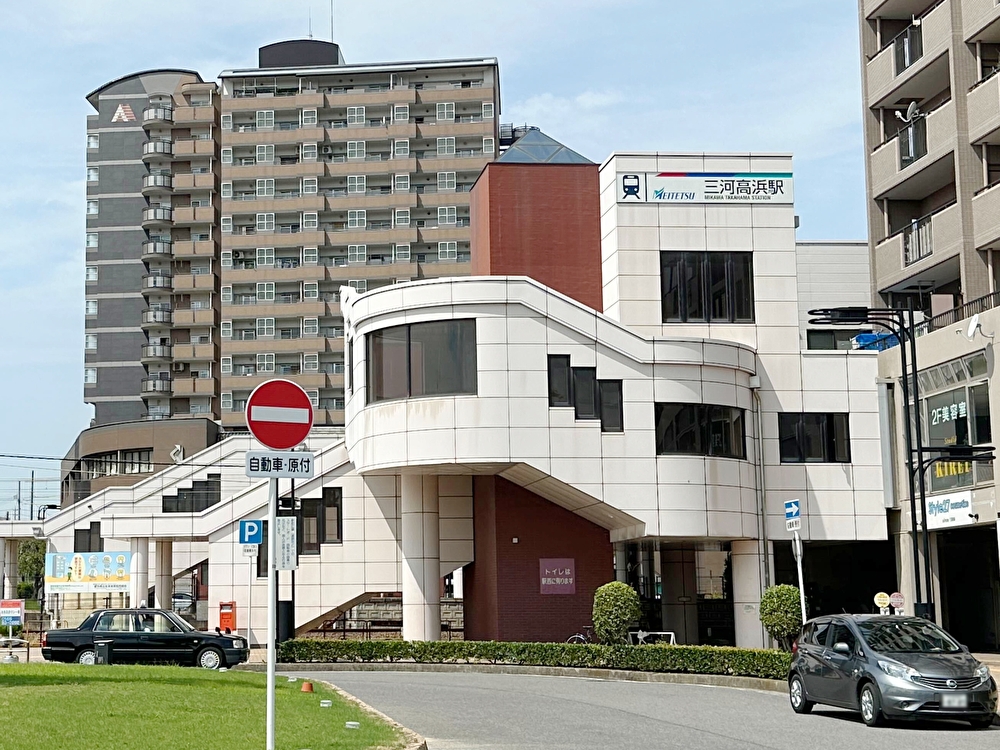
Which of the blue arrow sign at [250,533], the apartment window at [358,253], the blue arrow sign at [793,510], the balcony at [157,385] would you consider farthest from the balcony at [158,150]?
the blue arrow sign at [793,510]

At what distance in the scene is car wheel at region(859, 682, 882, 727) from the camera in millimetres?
19344

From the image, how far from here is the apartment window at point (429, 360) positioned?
34688 mm

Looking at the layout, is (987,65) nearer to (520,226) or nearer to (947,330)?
(947,330)

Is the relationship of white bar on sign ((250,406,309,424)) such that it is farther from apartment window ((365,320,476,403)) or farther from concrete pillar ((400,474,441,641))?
concrete pillar ((400,474,441,641))

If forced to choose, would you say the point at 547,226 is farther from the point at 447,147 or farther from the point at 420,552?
the point at 447,147

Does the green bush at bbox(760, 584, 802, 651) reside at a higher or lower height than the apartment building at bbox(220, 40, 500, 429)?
lower

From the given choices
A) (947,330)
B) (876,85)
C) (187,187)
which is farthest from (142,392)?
(947,330)

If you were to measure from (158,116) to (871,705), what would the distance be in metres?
87.9

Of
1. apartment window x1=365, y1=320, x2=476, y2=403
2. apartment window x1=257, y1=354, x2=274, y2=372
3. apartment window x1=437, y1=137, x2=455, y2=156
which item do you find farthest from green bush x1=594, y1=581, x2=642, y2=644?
apartment window x1=437, y1=137, x2=455, y2=156

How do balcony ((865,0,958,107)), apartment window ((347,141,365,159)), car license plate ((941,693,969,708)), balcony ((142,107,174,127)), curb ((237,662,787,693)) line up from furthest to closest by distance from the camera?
balcony ((142,107,174,127)), apartment window ((347,141,365,159)), balcony ((865,0,958,107)), curb ((237,662,787,693)), car license plate ((941,693,969,708))

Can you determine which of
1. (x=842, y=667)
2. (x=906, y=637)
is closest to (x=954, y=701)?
(x=906, y=637)

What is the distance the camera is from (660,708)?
22.4 metres

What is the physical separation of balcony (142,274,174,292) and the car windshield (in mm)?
82503

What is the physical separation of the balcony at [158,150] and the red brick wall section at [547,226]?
6331cm
